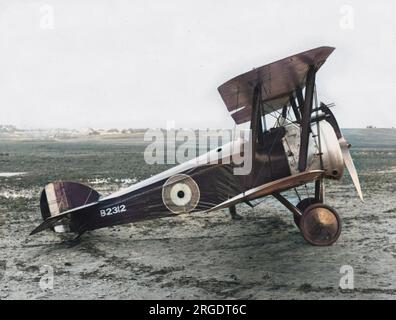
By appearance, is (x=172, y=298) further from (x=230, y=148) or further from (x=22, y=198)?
(x=22, y=198)

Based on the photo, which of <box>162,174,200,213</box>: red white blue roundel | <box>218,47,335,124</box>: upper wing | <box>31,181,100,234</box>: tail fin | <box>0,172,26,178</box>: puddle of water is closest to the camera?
<box>218,47,335,124</box>: upper wing

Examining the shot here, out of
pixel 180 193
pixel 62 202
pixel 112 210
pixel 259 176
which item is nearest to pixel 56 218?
pixel 62 202

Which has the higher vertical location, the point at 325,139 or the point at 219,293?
the point at 325,139

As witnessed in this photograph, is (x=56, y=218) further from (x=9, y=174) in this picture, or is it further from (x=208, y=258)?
(x=9, y=174)

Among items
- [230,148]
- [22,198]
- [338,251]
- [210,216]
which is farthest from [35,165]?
[338,251]

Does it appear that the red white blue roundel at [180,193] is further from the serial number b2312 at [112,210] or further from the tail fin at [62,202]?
the tail fin at [62,202]

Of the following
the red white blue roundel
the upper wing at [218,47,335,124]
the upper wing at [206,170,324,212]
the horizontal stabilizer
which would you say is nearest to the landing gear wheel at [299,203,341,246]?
the upper wing at [206,170,324,212]

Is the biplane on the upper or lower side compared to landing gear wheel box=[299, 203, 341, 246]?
upper

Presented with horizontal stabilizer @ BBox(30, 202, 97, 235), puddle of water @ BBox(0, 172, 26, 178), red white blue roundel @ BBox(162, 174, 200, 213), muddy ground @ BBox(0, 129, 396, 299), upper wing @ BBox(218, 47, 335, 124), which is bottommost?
muddy ground @ BBox(0, 129, 396, 299)

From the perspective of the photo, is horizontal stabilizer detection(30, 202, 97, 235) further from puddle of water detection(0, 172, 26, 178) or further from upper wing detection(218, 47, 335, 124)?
puddle of water detection(0, 172, 26, 178)
